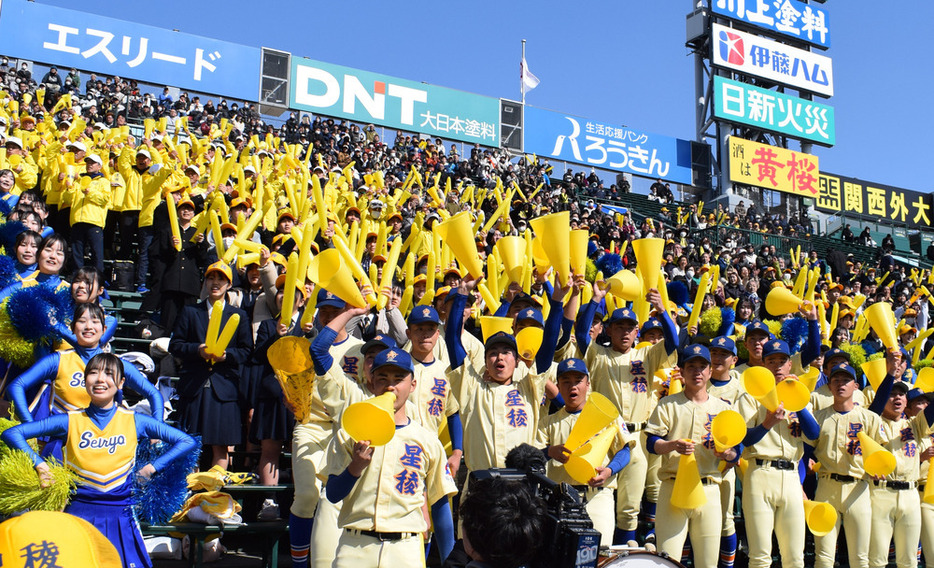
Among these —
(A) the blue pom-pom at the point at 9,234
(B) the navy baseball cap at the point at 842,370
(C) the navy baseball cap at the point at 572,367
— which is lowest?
(C) the navy baseball cap at the point at 572,367

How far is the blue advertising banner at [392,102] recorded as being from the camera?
26.2 metres

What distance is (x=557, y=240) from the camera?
5.46 metres

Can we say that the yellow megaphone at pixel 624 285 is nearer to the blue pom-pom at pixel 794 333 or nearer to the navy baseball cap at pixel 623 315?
the navy baseball cap at pixel 623 315

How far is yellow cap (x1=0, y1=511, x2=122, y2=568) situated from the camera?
173cm

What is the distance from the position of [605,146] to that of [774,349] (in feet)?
85.0

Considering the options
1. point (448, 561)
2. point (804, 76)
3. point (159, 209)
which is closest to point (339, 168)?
point (159, 209)

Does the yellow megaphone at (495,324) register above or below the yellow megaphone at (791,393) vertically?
above

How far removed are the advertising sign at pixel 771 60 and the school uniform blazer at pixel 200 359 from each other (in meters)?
29.6

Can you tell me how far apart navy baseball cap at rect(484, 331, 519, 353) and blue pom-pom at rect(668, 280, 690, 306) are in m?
4.34

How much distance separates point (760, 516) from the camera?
5852 mm

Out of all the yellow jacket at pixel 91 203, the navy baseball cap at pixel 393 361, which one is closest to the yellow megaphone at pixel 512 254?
the navy baseball cap at pixel 393 361

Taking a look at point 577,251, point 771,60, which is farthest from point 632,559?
point 771,60

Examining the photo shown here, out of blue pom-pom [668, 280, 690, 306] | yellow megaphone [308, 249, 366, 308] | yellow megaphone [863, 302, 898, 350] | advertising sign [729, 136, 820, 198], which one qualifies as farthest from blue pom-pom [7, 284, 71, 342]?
advertising sign [729, 136, 820, 198]

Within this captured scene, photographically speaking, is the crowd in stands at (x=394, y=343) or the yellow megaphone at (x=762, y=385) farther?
the yellow megaphone at (x=762, y=385)
